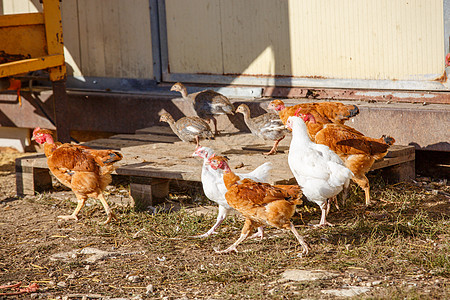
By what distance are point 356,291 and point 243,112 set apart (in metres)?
3.34

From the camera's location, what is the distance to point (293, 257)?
16.3 feet

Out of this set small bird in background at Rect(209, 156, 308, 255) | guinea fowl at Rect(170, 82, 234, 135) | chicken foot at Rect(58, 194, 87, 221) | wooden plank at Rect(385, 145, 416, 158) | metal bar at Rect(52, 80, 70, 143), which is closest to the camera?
small bird in background at Rect(209, 156, 308, 255)

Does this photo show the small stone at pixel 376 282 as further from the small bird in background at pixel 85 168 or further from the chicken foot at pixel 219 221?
the small bird in background at pixel 85 168

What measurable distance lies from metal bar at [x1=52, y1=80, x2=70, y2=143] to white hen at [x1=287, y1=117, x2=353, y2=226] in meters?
3.61

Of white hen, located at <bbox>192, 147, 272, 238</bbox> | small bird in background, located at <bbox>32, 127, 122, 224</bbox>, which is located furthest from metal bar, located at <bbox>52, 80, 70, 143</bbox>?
white hen, located at <bbox>192, 147, 272, 238</bbox>

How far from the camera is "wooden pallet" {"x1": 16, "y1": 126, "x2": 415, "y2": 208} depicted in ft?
20.5

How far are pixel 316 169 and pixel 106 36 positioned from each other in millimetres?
4599

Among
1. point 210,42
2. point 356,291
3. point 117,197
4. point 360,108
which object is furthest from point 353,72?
point 356,291

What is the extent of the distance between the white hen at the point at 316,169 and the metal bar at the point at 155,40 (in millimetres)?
3509

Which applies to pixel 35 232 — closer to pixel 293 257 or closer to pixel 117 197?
pixel 117 197

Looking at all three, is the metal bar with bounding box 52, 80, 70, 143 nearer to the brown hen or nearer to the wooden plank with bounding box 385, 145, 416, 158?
the brown hen

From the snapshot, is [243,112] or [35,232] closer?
[35,232]

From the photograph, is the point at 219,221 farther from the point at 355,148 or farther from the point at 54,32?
the point at 54,32

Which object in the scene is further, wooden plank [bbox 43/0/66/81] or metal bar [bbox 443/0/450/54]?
wooden plank [bbox 43/0/66/81]
